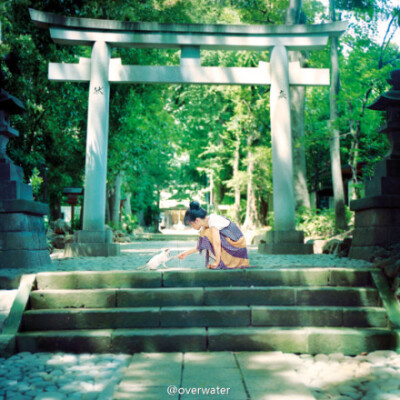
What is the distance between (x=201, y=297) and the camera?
14.8ft

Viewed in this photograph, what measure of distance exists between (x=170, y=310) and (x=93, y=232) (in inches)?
184

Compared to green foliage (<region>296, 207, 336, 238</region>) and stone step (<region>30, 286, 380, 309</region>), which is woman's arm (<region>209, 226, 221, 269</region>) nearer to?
stone step (<region>30, 286, 380, 309</region>)

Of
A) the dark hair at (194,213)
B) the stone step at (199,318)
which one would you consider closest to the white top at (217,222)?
the dark hair at (194,213)

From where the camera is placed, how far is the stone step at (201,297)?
449 cm

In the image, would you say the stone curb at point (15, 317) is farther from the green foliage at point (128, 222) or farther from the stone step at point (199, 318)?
the green foliage at point (128, 222)

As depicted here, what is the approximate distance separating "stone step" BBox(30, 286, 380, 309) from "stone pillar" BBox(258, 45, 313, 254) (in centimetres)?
376

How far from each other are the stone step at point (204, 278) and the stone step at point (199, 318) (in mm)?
497

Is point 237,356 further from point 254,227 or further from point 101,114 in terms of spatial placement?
point 254,227

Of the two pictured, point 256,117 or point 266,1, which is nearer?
point 266,1

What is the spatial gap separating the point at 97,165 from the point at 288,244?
4910 mm

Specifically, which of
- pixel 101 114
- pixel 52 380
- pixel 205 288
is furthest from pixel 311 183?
pixel 52 380

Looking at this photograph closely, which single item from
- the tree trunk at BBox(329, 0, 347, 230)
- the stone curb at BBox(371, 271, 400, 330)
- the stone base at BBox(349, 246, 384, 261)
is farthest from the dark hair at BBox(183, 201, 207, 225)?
the tree trunk at BBox(329, 0, 347, 230)

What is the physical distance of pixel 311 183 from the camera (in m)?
23.2

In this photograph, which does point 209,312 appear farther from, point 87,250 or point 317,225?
point 317,225
